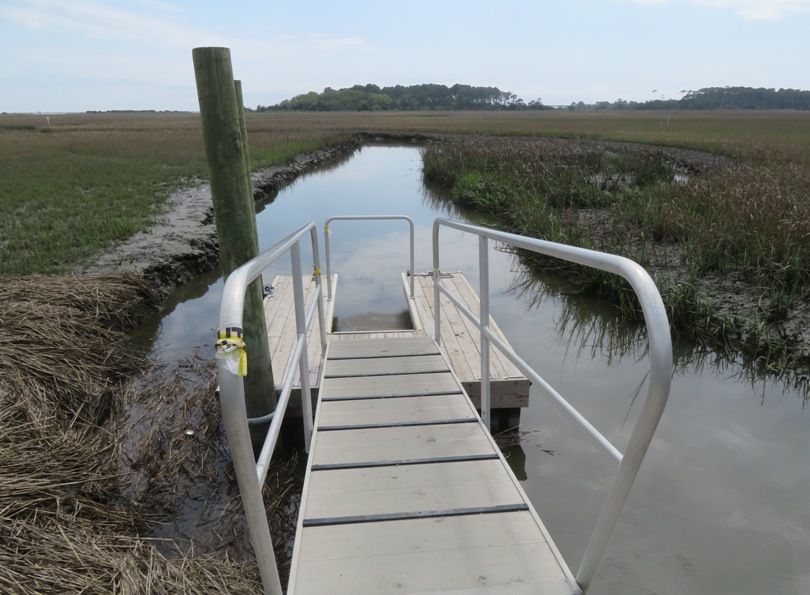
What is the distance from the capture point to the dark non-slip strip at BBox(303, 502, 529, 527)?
205cm

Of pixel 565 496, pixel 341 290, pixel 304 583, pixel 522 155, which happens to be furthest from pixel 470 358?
pixel 522 155

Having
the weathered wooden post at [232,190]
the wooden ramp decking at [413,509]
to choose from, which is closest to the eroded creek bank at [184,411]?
the weathered wooden post at [232,190]

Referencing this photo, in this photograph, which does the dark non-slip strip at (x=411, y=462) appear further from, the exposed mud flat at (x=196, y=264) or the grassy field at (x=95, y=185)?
the grassy field at (x=95, y=185)

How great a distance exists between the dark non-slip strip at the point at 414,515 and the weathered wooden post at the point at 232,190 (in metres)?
1.51

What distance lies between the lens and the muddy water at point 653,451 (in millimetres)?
2783

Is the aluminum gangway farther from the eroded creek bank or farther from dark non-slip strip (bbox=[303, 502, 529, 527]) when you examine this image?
the eroded creek bank

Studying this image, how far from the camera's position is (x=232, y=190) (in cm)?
305

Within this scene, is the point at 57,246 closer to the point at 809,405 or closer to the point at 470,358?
the point at 470,358

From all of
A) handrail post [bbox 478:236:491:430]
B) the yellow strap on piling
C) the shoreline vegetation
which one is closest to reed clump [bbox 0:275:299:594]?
the shoreline vegetation

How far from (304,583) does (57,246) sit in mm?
7396

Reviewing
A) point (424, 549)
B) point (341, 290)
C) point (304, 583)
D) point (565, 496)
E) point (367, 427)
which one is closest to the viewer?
point (304, 583)

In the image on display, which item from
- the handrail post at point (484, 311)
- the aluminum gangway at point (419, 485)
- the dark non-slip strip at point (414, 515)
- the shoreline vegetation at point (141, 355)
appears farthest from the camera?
the handrail post at point (484, 311)

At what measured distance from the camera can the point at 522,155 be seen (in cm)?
1527

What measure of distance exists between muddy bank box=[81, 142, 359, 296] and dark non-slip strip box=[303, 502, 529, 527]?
17.8 feet
